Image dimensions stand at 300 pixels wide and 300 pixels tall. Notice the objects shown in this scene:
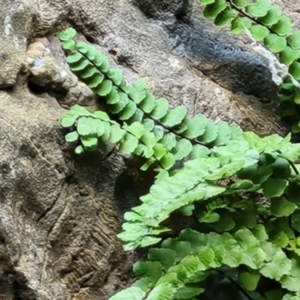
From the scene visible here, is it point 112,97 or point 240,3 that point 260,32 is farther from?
point 112,97

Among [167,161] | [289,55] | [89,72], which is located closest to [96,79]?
[89,72]

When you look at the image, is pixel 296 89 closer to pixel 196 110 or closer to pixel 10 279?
pixel 196 110

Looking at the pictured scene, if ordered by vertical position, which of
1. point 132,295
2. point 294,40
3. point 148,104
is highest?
point 294,40

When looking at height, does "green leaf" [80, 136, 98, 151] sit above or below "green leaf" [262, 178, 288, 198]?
below

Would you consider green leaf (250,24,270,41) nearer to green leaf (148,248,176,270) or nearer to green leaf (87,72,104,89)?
green leaf (87,72,104,89)

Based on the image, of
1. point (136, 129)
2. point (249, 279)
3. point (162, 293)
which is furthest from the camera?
A: point (136, 129)

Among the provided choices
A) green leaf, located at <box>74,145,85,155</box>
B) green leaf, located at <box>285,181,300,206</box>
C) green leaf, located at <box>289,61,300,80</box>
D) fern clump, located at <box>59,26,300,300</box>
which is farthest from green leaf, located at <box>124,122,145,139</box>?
green leaf, located at <box>289,61,300,80</box>
